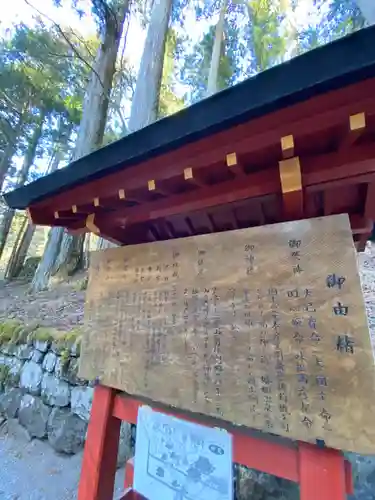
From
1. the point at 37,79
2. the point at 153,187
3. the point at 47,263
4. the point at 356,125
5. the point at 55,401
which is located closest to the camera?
the point at 356,125

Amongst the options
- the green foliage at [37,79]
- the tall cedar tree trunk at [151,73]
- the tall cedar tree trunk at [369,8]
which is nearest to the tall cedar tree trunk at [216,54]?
the tall cedar tree trunk at [151,73]

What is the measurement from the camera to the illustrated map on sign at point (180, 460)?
138 cm

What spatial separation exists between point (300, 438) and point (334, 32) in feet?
27.6

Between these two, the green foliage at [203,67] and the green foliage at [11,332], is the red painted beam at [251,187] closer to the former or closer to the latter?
the green foliage at [11,332]

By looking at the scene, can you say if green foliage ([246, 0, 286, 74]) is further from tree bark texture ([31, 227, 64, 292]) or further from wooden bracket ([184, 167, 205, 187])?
wooden bracket ([184, 167, 205, 187])

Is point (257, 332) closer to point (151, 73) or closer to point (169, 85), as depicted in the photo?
point (151, 73)

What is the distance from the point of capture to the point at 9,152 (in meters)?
9.60

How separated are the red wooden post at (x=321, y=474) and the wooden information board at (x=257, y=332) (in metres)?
0.11

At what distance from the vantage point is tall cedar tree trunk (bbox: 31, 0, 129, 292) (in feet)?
22.1

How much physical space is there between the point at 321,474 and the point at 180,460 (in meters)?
0.70

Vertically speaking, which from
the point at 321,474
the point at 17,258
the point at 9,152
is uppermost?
the point at 9,152

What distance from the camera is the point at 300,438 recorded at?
115cm

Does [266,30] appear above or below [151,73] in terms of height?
above

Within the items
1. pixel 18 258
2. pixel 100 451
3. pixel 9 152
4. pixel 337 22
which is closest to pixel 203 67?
pixel 337 22
